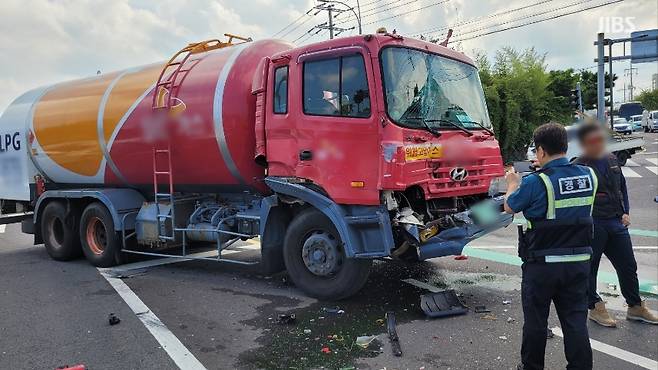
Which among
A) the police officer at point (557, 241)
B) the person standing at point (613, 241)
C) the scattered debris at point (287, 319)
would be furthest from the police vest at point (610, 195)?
the scattered debris at point (287, 319)

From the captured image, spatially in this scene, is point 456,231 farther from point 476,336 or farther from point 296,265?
point 296,265

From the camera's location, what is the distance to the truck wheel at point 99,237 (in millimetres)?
8266

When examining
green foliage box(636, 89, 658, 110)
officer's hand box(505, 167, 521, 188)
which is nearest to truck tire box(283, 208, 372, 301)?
officer's hand box(505, 167, 521, 188)

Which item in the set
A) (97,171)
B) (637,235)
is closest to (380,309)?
(97,171)

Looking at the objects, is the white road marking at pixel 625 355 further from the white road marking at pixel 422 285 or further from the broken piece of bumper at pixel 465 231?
the white road marking at pixel 422 285

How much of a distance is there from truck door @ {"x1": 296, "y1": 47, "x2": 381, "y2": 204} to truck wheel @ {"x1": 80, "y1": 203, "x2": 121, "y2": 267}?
3836 millimetres

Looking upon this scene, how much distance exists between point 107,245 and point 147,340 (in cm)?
385

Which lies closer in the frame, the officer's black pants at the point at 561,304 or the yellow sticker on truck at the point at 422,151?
the officer's black pants at the point at 561,304

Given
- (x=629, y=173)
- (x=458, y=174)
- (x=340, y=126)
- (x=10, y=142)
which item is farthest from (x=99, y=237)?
(x=629, y=173)

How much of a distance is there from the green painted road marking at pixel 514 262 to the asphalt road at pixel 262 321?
3cm

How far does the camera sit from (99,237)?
880 cm

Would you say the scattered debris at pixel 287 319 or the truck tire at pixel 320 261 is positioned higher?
the truck tire at pixel 320 261

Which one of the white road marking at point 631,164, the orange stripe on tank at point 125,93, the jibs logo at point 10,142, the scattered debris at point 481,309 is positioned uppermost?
the orange stripe on tank at point 125,93

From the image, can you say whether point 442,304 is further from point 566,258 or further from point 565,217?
point 565,217
